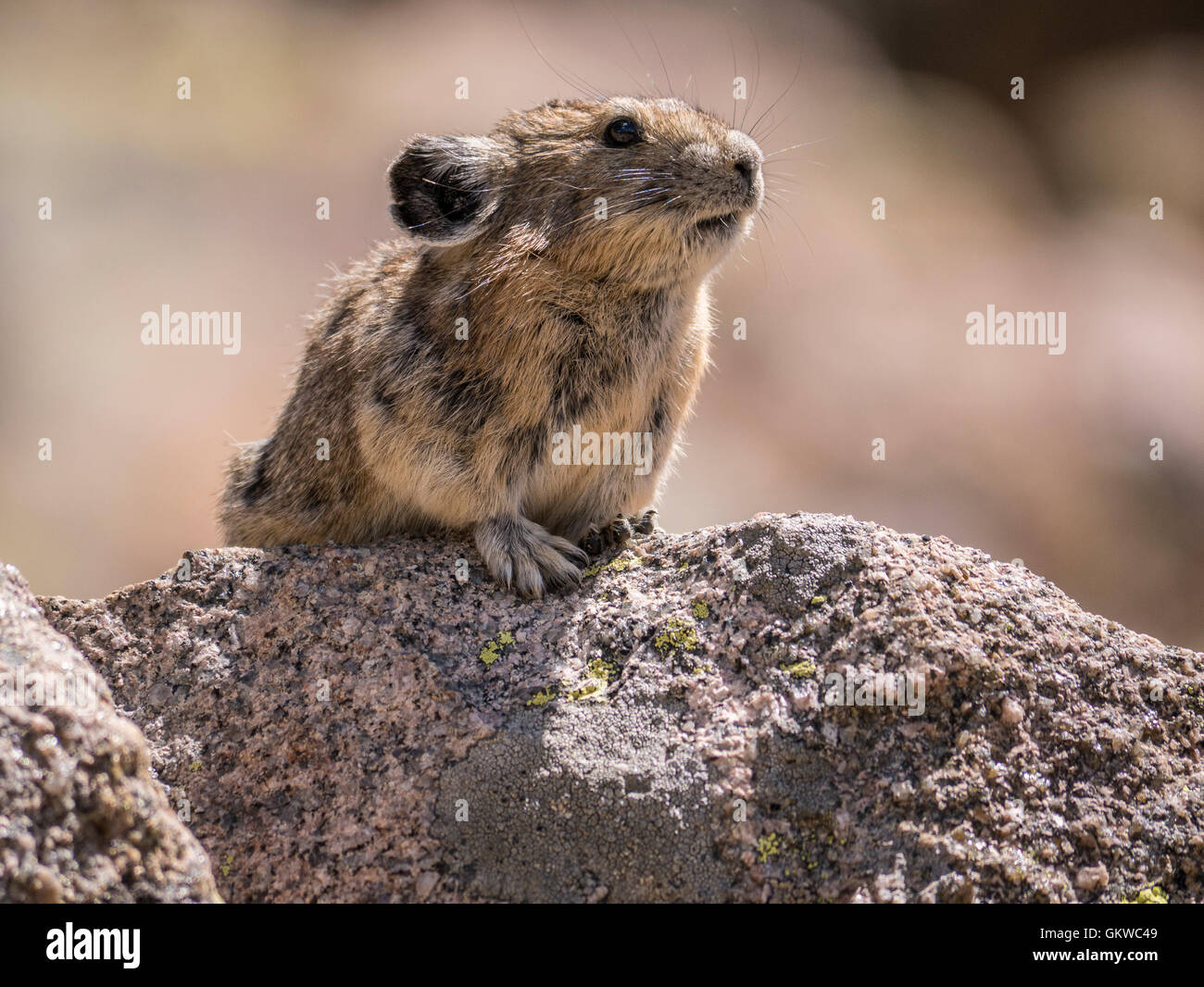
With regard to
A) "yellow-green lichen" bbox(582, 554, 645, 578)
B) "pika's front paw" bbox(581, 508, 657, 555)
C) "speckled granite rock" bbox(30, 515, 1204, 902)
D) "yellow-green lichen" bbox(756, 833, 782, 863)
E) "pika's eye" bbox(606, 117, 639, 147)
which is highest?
"pika's eye" bbox(606, 117, 639, 147)

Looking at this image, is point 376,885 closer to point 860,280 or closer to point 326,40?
point 860,280

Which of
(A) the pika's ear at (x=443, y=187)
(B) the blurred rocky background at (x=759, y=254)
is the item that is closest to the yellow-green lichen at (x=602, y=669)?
(A) the pika's ear at (x=443, y=187)

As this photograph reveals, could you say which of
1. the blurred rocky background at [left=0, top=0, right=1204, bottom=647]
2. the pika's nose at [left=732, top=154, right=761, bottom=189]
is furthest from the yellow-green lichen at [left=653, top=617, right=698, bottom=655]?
the blurred rocky background at [left=0, top=0, right=1204, bottom=647]

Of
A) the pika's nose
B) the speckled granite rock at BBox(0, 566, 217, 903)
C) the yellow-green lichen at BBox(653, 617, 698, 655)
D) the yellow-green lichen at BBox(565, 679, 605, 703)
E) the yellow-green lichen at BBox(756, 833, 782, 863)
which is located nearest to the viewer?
the speckled granite rock at BBox(0, 566, 217, 903)

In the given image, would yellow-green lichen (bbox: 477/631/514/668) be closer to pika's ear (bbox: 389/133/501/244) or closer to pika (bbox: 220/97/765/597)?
pika (bbox: 220/97/765/597)

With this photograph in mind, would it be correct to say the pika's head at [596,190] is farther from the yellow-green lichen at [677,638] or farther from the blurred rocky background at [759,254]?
the blurred rocky background at [759,254]

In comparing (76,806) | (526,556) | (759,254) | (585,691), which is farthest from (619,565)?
(759,254)

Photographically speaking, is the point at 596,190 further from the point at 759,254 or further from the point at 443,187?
the point at 759,254

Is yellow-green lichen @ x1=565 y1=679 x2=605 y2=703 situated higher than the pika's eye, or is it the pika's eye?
the pika's eye
